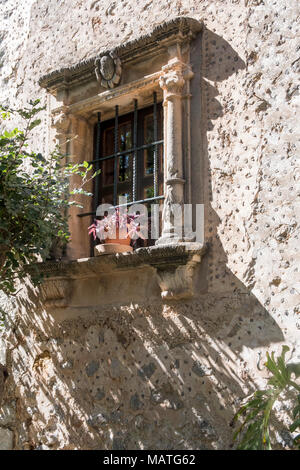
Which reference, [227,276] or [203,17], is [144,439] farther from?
[203,17]

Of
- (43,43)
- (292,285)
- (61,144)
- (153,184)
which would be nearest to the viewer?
(292,285)

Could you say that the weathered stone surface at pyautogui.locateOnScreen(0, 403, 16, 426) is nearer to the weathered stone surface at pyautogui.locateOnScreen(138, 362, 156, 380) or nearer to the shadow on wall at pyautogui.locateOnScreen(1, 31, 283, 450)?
the shadow on wall at pyautogui.locateOnScreen(1, 31, 283, 450)

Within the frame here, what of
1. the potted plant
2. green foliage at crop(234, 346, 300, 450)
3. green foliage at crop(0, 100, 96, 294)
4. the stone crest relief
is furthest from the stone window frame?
green foliage at crop(234, 346, 300, 450)

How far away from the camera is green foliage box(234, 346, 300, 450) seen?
3355 millimetres

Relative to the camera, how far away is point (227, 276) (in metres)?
4.20

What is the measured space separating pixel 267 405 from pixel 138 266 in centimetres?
163

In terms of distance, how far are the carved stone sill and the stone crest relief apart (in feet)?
5.45

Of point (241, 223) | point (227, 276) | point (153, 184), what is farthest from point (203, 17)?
point (227, 276)

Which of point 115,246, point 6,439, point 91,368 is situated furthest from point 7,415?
point 115,246

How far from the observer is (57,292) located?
512 cm

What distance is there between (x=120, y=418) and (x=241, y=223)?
5.70 feet

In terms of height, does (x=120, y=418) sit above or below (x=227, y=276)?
below

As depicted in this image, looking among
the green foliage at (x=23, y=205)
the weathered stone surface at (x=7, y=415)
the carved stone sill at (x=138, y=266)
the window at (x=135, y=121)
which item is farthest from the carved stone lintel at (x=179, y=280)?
the weathered stone surface at (x=7, y=415)

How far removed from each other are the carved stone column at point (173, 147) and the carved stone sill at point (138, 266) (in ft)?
0.53
